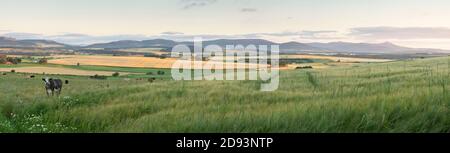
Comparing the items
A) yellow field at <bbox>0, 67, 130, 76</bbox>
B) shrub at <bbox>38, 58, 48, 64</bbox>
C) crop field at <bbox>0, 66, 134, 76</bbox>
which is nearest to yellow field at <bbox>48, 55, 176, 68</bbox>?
shrub at <bbox>38, 58, 48, 64</bbox>

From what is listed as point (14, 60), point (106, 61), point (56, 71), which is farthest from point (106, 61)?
point (14, 60)

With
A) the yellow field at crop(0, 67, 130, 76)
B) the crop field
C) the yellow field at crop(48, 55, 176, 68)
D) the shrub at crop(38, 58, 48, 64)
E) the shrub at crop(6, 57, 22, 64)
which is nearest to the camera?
the yellow field at crop(0, 67, 130, 76)

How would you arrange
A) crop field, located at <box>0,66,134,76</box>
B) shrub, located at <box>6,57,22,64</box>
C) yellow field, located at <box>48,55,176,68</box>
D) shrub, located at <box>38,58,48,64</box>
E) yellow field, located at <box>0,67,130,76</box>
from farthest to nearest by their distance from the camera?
shrub, located at <box>6,57,22,64</box> < shrub, located at <box>38,58,48,64</box> < yellow field, located at <box>48,55,176,68</box> < crop field, located at <box>0,66,134,76</box> < yellow field, located at <box>0,67,130,76</box>

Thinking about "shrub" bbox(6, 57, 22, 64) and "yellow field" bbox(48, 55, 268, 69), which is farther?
"shrub" bbox(6, 57, 22, 64)

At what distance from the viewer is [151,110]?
25.0 feet

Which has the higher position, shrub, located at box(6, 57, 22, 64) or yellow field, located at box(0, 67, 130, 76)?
shrub, located at box(6, 57, 22, 64)

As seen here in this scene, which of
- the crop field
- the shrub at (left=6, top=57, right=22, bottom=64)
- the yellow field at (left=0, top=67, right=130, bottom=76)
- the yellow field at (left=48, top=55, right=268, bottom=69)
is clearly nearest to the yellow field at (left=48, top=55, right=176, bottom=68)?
the yellow field at (left=48, top=55, right=268, bottom=69)

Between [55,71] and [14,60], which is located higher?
[14,60]

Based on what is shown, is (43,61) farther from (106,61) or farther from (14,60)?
(106,61)

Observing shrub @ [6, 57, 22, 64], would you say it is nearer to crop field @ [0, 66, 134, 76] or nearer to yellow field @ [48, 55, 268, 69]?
crop field @ [0, 66, 134, 76]
